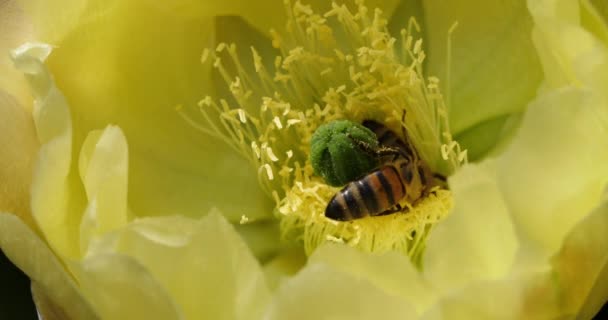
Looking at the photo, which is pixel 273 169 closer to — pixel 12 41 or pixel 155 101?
pixel 155 101

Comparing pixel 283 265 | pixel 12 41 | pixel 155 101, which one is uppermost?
pixel 12 41

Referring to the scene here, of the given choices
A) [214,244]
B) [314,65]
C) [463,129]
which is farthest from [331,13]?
[214,244]

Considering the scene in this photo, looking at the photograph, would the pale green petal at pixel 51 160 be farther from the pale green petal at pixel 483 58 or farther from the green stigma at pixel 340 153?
the pale green petal at pixel 483 58

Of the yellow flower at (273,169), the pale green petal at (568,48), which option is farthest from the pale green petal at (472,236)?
the pale green petal at (568,48)

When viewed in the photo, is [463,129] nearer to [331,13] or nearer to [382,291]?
[331,13]

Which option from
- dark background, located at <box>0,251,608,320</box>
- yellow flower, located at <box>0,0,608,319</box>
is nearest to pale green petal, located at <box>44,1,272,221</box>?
yellow flower, located at <box>0,0,608,319</box>

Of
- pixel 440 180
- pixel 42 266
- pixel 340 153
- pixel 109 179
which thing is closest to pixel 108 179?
pixel 109 179
